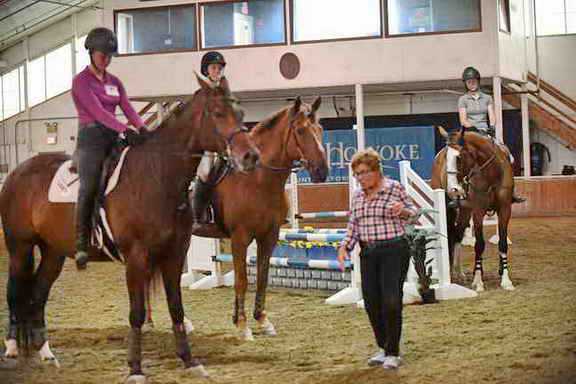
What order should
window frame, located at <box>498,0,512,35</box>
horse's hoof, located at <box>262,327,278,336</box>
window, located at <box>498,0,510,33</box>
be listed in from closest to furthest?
horse's hoof, located at <box>262,327,278,336</box> < window, located at <box>498,0,510,33</box> < window frame, located at <box>498,0,512,35</box>

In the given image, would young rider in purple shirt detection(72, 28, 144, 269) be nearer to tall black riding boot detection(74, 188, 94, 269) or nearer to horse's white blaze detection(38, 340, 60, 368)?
tall black riding boot detection(74, 188, 94, 269)

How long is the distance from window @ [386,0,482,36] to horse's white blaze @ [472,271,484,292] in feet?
40.6

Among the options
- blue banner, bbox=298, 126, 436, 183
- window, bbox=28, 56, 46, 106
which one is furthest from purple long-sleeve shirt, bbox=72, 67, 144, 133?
window, bbox=28, 56, 46, 106

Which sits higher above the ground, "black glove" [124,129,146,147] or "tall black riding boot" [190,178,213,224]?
"black glove" [124,129,146,147]

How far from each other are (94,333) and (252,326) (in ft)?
4.94

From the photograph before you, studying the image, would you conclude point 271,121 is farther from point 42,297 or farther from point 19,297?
point 19,297

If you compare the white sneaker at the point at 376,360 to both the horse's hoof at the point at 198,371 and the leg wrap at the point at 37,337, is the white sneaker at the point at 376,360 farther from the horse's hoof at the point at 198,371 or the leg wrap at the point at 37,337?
the leg wrap at the point at 37,337

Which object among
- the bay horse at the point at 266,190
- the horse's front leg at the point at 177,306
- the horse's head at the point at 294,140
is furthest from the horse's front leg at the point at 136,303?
the horse's head at the point at 294,140

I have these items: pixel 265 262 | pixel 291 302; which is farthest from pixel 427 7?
pixel 265 262

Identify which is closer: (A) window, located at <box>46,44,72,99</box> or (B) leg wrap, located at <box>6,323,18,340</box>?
(B) leg wrap, located at <box>6,323,18,340</box>

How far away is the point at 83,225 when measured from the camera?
6016 mm

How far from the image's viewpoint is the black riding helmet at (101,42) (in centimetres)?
616

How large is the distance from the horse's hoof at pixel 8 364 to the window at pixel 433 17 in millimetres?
16550

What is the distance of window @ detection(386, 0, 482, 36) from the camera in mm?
21203
